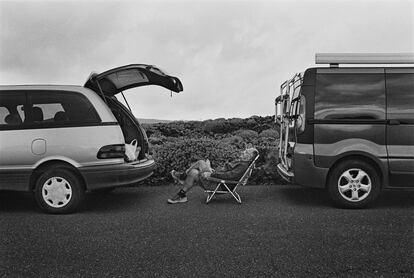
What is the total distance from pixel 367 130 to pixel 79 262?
424 centimetres

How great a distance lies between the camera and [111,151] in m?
6.11

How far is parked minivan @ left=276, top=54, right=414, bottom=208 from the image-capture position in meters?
6.08

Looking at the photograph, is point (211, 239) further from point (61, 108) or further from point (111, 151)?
point (61, 108)

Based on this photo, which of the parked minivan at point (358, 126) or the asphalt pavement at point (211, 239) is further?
the parked minivan at point (358, 126)

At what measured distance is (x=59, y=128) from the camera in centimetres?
602

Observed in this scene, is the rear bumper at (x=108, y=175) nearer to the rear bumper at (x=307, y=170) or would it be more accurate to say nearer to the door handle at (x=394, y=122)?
the rear bumper at (x=307, y=170)

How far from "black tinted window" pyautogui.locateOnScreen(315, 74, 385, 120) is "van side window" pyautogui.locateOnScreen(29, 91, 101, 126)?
3230 millimetres

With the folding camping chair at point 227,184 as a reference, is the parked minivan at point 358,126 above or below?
above

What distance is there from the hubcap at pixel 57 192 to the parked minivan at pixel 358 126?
3431 mm

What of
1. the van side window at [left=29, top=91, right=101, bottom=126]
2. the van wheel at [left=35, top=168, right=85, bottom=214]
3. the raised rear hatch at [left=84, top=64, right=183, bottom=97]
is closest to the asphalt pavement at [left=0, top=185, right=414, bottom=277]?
the van wheel at [left=35, top=168, right=85, bottom=214]

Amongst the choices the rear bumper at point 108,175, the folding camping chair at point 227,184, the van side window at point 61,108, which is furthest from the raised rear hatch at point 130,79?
the folding camping chair at point 227,184

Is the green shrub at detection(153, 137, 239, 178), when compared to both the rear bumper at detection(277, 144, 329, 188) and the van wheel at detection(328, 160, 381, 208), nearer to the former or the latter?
the rear bumper at detection(277, 144, 329, 188)

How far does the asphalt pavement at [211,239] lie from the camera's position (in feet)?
12.8

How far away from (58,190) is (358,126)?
4.36 metres
